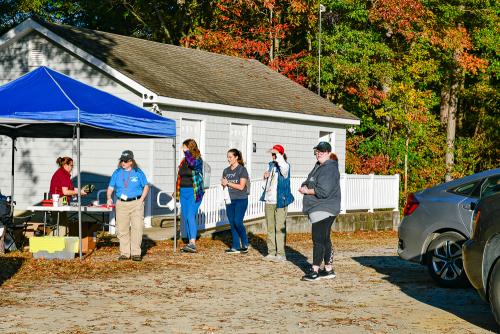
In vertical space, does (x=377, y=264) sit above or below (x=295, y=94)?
below

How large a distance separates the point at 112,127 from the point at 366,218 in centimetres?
1294

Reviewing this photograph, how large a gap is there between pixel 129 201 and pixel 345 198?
1175 centimetres

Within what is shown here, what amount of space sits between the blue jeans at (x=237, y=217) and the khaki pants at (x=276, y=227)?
1.09m

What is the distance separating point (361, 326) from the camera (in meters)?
10.5

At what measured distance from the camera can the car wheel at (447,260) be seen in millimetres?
13820

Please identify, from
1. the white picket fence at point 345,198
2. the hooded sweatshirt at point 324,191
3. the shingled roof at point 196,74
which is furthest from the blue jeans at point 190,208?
the hooded sweatshirt at point 324,191

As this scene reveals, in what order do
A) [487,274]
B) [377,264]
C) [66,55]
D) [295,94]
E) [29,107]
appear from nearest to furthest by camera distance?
[487,274]
[29,107]
[377,264]
[66,55]
[295,94]

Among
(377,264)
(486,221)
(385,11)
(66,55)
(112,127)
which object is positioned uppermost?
(385,11)

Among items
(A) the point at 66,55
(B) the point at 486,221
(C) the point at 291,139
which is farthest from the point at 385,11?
(B) the point at 486,221

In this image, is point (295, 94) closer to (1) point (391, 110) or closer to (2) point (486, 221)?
(1) point (391, 110)

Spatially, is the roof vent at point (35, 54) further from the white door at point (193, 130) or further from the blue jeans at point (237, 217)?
the blue jeans at point (237, 217)

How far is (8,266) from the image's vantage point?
1561 cm

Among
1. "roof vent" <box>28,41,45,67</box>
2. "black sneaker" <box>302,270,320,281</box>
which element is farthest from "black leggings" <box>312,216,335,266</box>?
"roof vent" <box>28,41,45,67</box>

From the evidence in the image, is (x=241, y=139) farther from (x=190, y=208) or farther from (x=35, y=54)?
(x=190, y=208)
